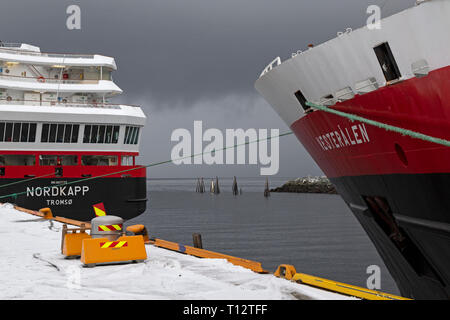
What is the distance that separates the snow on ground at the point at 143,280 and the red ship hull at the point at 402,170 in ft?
9.38

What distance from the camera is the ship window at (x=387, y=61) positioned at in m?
8.23

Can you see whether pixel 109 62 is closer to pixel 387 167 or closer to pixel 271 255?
pixel 271 255

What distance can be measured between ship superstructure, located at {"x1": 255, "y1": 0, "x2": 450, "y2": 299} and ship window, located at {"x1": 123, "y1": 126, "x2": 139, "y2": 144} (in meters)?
20.6

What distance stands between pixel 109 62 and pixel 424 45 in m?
30.1

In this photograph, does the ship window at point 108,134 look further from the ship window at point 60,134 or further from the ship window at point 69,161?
the ship window at point 60,134

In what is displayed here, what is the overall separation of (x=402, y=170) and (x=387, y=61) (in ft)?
6.63

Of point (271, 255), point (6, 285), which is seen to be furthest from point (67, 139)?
point (6, 285)

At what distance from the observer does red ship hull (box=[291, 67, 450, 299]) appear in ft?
25.3

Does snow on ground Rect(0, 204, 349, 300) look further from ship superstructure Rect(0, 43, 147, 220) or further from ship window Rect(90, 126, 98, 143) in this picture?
ship window Rect(90, 126, 98, 143)

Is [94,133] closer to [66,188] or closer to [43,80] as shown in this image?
[66,188]

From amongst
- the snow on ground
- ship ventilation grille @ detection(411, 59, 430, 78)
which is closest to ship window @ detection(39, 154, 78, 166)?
the snow on ground

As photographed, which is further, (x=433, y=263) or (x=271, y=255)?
(x=271, y=255)
